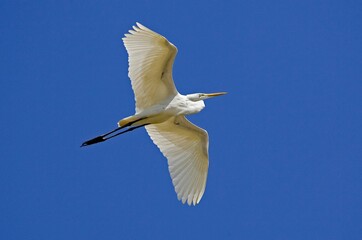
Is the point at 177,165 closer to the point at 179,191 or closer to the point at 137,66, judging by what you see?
the point at 179,191

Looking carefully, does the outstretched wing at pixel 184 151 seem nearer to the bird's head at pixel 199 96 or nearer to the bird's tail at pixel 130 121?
the bird's head at pixel 199 96

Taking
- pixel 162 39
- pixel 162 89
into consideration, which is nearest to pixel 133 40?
pixel 162 39

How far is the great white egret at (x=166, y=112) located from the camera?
1051cm

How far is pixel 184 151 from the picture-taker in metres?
11.8

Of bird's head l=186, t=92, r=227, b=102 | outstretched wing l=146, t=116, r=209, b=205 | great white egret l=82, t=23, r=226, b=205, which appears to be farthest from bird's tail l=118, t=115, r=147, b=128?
bird's head l=186, t=92, r=227, b=102

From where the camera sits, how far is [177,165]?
11.6 m

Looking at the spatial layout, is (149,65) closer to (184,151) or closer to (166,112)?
(166,112)

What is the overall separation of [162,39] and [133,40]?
0.40 m

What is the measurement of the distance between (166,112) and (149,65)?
81 centimetres

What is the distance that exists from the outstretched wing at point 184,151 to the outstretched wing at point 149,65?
2.26ft

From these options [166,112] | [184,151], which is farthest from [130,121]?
[184,151]

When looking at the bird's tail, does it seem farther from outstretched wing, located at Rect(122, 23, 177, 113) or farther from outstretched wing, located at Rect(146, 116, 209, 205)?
outstretched wing, located at Rect(146, 116, 209, 205)

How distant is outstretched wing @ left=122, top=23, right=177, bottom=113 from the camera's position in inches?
408

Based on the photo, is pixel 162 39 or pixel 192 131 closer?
pixel 162 39
